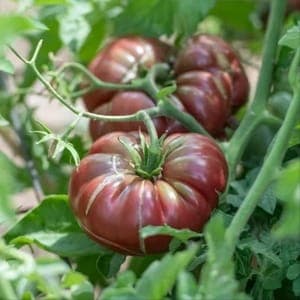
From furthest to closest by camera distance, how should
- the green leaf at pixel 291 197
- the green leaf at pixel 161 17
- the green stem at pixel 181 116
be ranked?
the green leaf at pixel 161 17 → the green stem at pixel 181 116 → the green leaf at pixel 291 197

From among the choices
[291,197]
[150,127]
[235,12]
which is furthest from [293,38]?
[235,12]

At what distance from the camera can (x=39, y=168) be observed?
105 centimetres

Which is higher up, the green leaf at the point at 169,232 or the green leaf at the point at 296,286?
the green leaf at the point at 169,232

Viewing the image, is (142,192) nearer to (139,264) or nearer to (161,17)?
(139,264)

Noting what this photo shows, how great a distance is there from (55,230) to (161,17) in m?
0.29

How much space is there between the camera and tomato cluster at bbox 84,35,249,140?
32.9 inches

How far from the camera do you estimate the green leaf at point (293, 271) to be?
64cm

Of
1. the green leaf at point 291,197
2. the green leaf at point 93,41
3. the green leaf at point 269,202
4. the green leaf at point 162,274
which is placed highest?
the green leaf at point 291,197

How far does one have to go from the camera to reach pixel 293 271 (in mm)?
648

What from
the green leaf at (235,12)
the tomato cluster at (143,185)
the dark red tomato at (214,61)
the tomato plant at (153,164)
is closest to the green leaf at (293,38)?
the tomato plant at (153,164)

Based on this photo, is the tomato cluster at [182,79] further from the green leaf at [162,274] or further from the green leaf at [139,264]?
Result: the green leaf at [162,274]

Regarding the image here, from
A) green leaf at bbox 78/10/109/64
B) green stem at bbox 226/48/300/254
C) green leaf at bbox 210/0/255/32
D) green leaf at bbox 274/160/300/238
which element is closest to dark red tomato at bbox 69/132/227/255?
green stem at bbox 226/48/300/254

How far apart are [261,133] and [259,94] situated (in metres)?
0.04

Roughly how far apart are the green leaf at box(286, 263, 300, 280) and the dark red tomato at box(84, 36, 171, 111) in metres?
0.30
